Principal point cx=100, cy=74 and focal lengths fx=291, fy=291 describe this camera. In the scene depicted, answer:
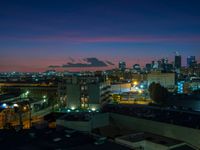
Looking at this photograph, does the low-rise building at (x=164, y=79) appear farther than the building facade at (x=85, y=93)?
Yes

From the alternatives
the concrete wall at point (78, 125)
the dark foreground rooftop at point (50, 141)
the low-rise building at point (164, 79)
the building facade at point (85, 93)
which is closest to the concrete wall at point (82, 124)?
the concrete wall at point (78, 125)

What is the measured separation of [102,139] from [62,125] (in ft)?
9.83

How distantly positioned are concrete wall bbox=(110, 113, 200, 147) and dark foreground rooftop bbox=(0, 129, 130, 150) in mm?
A: 2825

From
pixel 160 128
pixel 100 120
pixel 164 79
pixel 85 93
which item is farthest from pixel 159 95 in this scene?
pixel 164 79

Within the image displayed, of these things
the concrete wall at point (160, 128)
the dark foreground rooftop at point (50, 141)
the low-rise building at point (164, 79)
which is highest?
the low-rise building at point (164, 79)

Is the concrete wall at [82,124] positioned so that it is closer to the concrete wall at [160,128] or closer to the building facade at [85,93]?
the concrete wall at [160,128]

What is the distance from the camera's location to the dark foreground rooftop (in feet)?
24.0

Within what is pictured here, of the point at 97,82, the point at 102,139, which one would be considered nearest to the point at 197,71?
the point at 97,82

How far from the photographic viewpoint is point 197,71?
A: 245 ft

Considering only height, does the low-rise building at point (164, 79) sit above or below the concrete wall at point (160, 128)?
above

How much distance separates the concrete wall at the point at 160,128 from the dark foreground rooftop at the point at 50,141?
283 centimetres

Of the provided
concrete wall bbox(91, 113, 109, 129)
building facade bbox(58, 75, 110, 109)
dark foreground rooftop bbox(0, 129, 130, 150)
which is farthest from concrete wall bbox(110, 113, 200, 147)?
building facade bbox(58, 75, 110, 109)

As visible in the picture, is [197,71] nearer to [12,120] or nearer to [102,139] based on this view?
[12,120]

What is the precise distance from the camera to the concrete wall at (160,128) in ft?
29.9
